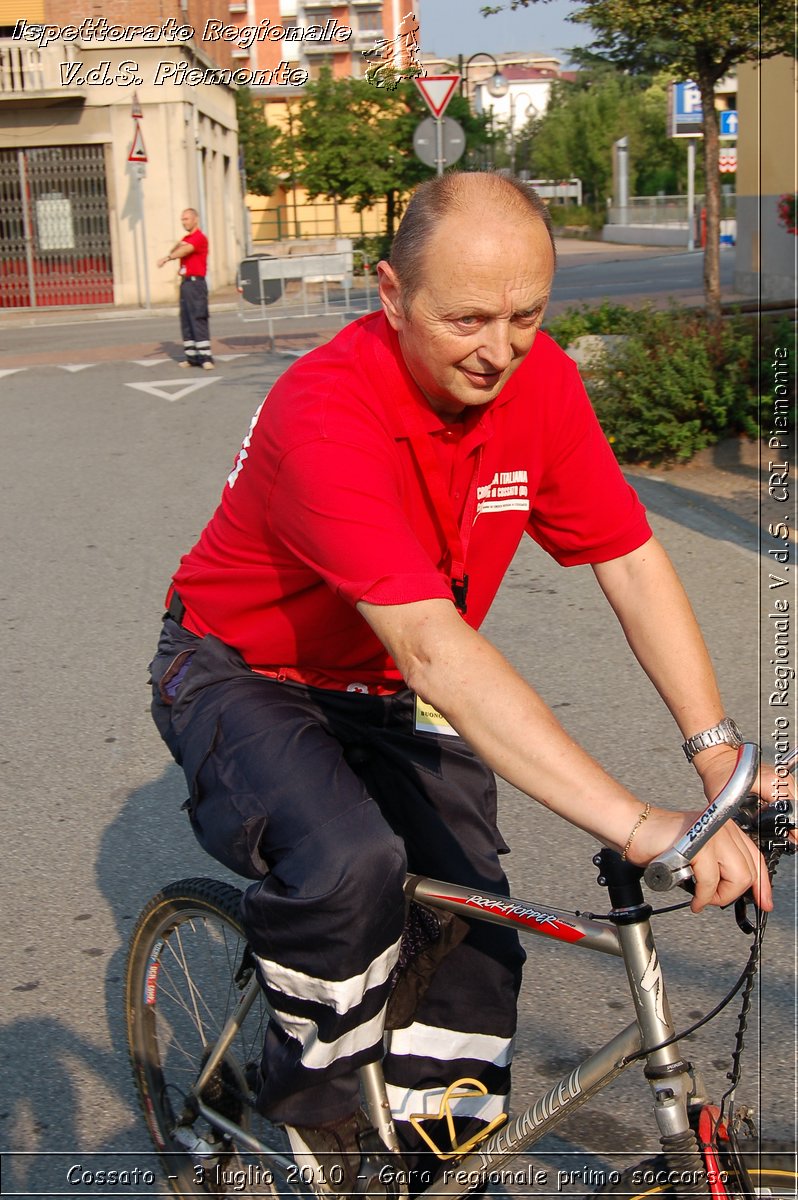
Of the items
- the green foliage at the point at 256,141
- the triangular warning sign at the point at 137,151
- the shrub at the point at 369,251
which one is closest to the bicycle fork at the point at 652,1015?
the shrub at the point at 369,251

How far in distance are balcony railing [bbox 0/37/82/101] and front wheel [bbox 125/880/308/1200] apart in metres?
32.1

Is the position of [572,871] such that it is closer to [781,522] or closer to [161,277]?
[781,522]

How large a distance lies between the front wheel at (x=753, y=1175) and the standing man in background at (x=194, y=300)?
15540 mm

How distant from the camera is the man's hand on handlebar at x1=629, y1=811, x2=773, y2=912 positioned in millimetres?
1730

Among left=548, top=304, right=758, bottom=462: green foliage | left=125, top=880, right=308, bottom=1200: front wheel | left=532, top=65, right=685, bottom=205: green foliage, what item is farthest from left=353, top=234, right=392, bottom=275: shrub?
left=532, top=65, right=685, bottom=205: green foliage

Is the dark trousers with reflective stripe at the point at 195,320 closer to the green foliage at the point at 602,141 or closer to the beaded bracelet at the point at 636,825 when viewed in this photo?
the beaded bracelet at the point at 636,825

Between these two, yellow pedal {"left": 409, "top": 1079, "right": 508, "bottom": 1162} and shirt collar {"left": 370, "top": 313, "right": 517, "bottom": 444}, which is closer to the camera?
shirt collar {"left": 370, "top": 313, "right": 517, "bottom": 444}

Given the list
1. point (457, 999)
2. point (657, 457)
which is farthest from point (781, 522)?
point (457, 999)

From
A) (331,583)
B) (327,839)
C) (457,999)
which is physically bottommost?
(457,999)

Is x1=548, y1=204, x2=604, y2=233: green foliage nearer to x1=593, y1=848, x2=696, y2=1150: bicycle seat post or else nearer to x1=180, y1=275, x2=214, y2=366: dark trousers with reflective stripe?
x1=180, y1=275, x2=214, y2=366: dark trousers with reflective stripe

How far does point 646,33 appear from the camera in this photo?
11.1 meters

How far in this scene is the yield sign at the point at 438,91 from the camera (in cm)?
1133

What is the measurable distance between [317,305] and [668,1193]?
60.7ft

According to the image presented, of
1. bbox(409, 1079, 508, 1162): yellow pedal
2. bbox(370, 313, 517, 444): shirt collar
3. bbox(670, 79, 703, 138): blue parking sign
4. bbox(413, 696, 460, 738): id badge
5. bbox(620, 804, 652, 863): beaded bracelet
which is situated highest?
bbox(670, 79, 703, 138): blue parking sign
